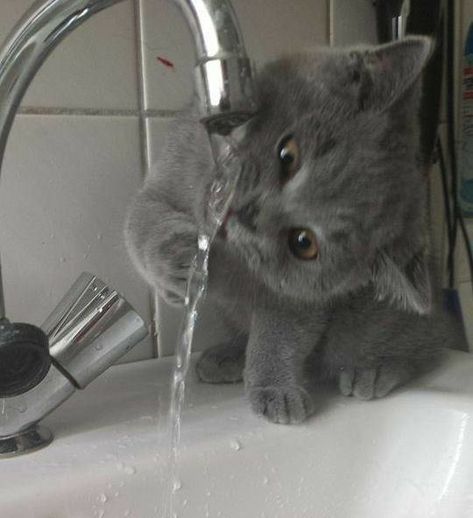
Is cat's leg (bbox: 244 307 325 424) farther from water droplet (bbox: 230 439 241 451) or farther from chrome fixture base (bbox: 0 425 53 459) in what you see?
chrome fixture base (bbox: 0 425 53 459)

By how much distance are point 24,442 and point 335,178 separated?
0.37 meters

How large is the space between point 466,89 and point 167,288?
62 cm

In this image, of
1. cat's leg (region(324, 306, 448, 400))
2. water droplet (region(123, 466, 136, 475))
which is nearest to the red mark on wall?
cat's leg (region(324, 306, 448, 400))

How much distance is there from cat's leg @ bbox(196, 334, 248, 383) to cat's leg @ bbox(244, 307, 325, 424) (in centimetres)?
5

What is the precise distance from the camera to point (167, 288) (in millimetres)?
686

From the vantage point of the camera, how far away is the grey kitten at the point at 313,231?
2.07 feet

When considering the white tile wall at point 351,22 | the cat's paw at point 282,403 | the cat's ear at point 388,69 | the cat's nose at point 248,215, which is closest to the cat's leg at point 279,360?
the cat's paw at point 282,403

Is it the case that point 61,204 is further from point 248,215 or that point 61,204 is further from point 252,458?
point 252,458

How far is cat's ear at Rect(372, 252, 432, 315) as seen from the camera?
0.69 m

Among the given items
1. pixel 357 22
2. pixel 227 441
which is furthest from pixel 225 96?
pixel 357 22

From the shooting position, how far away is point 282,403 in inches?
25.8

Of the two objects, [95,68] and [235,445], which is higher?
[95,68]

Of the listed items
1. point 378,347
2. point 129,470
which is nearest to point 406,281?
point 378,347

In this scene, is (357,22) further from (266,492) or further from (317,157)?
(266,492)
